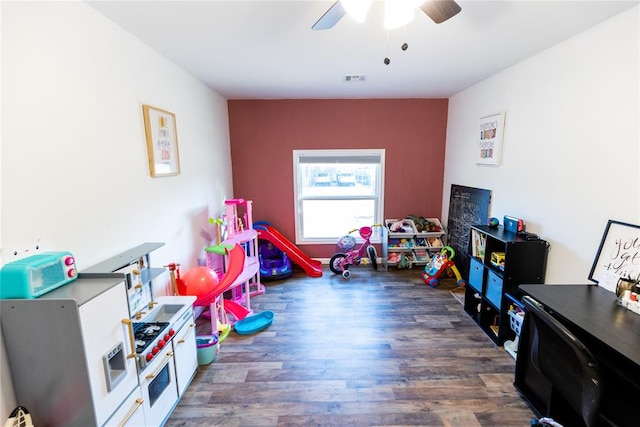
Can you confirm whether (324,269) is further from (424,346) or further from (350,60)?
(350,60)

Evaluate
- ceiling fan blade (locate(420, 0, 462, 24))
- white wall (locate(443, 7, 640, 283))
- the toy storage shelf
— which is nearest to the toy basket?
white wall (locate(443, 7, 640, 283))

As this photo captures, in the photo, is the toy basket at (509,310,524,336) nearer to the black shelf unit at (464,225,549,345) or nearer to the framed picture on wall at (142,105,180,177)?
the black shelf unit at (464,225,549,345)

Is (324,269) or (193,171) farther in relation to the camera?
(324,269)

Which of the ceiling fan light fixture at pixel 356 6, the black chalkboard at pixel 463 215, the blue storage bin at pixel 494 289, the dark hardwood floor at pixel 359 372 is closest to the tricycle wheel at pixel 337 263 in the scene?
the dark hardwood floor at pixel 359 372

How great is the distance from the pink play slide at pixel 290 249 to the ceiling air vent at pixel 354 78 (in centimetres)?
216

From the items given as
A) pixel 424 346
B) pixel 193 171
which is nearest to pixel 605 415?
pixel 424 346

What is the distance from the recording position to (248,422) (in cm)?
180

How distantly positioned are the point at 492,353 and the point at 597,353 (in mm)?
996

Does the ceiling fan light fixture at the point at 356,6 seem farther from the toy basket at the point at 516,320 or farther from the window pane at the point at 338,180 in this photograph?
the window pane at the point at 338,180

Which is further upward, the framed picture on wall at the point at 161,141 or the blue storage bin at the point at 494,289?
the framed picture on wall at the point at 161,141

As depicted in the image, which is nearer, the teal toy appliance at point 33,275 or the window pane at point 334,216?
the teal toy appliance at point 33,275

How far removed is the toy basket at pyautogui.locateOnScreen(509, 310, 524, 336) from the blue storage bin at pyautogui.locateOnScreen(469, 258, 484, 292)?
0.38 meters

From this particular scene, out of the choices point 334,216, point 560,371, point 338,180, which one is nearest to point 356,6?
point 560,371

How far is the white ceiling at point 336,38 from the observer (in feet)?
5.34
